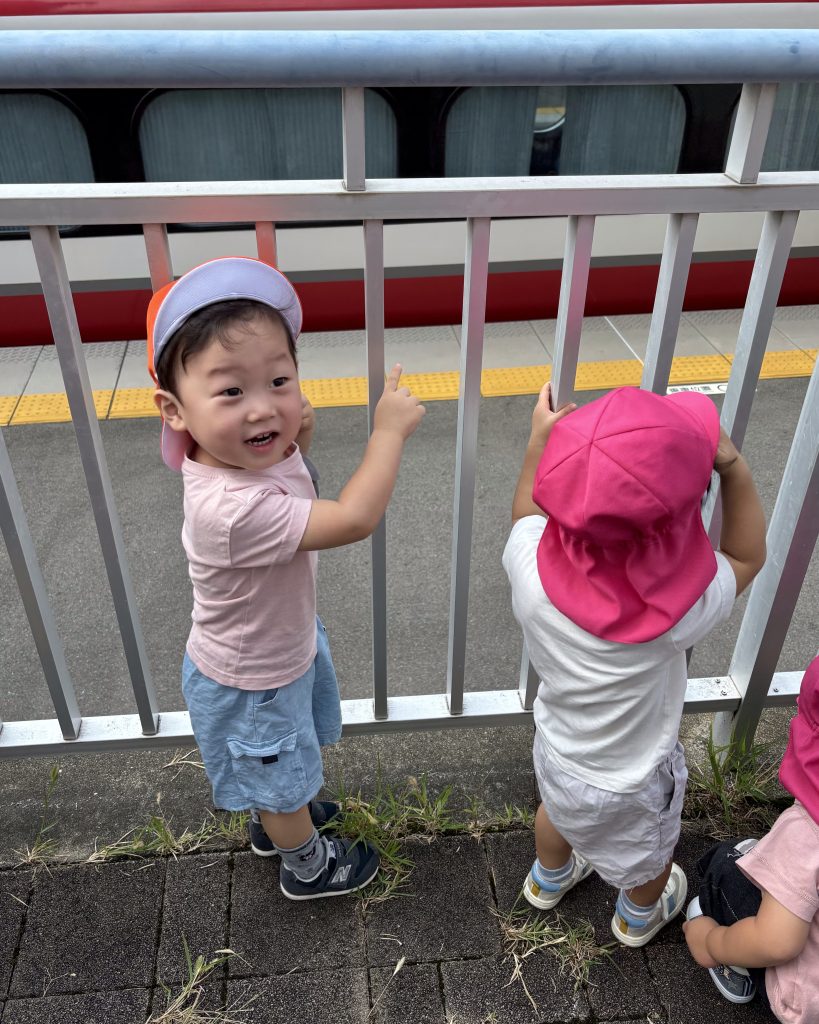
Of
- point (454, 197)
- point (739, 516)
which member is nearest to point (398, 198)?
point (454, 197)

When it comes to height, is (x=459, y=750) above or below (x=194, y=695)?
below

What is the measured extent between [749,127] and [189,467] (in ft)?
3.51

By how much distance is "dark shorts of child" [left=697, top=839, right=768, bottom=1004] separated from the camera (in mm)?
1756

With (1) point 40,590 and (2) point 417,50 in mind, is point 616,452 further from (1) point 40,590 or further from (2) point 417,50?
(1) point 40,590

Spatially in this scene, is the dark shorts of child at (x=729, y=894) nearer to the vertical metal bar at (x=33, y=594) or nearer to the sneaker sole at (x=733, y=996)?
the sneaker sole at (x=733, y=996)

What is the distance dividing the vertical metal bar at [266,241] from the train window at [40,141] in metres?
2.99

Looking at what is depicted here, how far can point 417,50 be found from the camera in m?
1.38

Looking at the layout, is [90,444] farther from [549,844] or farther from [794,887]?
[794,887]

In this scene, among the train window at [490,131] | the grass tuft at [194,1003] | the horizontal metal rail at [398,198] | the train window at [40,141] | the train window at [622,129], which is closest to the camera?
the horizontal metal rail at [398,198]

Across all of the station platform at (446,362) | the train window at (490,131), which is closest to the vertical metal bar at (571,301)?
the station platform at (446,362)

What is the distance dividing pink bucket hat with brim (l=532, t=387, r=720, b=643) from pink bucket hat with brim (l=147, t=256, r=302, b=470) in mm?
487

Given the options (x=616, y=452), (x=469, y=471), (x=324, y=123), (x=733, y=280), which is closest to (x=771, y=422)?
(x=733, y=280)

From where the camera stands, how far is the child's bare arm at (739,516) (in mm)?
1551

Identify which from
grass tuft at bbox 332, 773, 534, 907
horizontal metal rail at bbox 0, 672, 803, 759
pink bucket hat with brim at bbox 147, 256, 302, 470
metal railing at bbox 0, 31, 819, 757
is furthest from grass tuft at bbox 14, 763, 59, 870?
pink bucket hat with brim at bbox 147, 256, 302, 470
